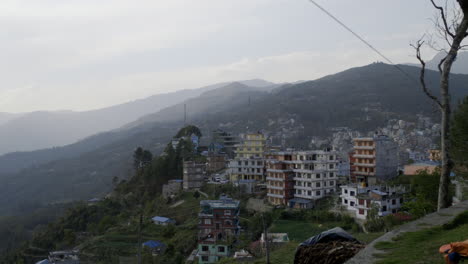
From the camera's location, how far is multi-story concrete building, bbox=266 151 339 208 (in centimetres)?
3438

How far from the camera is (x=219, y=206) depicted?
31484 mm

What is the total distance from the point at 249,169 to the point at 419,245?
38.3 meters

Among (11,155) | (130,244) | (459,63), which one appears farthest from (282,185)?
(459,63)

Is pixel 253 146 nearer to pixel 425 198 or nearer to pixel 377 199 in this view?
pixel 377 199

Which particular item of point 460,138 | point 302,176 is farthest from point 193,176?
point 460,138

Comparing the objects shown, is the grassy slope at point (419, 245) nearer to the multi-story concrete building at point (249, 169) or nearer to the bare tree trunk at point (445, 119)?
the bare tree trunk at point (445, 119)

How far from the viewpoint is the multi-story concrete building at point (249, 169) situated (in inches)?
1727

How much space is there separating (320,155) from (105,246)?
20825 mm

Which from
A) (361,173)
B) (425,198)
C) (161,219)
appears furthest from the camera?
(161,219)

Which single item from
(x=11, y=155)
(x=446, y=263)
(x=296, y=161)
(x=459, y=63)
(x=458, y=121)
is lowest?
(x=11, y=155)

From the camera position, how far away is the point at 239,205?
3547cm

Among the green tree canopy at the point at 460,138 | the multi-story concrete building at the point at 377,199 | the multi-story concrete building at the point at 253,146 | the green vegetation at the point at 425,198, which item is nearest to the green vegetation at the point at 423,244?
the green vegetation at the point at 425,198

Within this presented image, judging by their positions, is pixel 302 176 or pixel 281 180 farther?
pixel 281 180

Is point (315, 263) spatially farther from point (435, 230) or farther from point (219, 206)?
point (219, 206)
